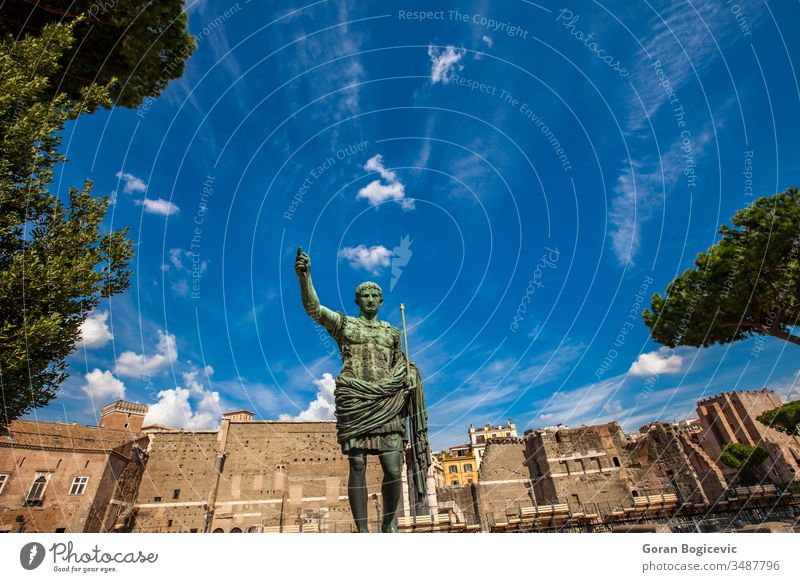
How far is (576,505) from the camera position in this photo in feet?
124

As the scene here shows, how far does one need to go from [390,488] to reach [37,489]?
33.0m

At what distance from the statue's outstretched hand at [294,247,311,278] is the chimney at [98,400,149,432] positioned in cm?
5957

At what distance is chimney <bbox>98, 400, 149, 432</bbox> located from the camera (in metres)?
49.8

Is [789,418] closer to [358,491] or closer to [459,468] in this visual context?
[459,468]

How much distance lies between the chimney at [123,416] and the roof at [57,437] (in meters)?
20.9

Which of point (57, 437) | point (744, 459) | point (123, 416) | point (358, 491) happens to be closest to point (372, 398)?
point (358, 491)

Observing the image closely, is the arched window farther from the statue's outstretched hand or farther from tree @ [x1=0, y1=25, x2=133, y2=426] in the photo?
the statue's outstretched hand

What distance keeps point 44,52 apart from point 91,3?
9.93 ft

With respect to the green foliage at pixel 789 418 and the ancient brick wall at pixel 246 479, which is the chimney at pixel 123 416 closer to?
the ancient brick wall at pixel 246 479

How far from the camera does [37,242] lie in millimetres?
6680

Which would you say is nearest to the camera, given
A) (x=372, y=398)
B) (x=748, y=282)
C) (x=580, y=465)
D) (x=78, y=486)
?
(x=372, y=398)

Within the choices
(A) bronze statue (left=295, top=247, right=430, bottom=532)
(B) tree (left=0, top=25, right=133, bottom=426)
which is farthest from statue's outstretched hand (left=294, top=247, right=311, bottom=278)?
(B) tree (left=0, top=25, right=133, bottom=426)

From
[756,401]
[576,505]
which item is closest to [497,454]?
[576,505]
